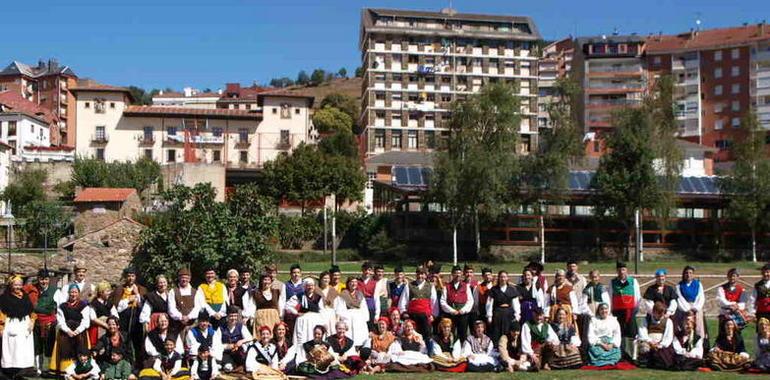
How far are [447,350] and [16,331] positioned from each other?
650cm

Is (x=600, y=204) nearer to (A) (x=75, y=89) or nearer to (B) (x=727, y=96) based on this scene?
(A) (x=75, y=89)

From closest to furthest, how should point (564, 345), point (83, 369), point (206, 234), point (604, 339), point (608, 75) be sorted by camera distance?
point (83, 369) → point (564, 345) → point (604, 339) → point (206, 234) → point (608, 75)

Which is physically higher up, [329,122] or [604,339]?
[329,122]

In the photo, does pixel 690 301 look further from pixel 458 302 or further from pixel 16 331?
pixel 16 331

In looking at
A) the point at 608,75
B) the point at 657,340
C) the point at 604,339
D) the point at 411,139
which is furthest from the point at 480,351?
the point at 608,75

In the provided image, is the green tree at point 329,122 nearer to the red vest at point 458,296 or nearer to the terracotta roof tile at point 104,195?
the terracotta roof tile at point 104,195

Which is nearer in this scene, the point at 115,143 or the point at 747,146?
the point at 747,146

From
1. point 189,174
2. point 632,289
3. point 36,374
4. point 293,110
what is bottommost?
point 36,374

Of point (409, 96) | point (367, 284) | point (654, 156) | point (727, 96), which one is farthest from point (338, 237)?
point (727, 96)

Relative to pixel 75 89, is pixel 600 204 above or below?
below

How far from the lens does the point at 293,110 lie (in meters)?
70.2

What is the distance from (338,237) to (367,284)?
91.8 ft

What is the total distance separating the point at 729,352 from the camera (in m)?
12.7

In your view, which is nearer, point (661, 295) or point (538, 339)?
point (538, 339)
